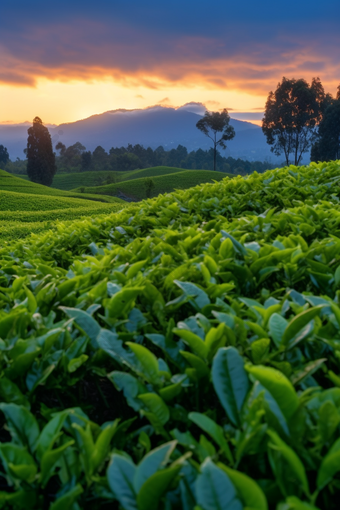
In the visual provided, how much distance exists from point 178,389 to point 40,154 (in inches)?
2476

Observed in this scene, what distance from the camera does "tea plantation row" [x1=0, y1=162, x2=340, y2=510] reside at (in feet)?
3.21

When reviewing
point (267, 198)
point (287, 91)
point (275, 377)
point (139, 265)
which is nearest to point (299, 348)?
point (275, 377)

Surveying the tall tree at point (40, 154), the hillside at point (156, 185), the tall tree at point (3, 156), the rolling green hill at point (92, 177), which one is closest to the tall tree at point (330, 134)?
the hillside at point (156, 185)

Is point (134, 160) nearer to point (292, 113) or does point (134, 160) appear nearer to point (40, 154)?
point (40, 154)

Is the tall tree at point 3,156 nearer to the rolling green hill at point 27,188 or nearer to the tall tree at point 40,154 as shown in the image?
the tall tree at point 40,154

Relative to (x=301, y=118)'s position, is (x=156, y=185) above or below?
below

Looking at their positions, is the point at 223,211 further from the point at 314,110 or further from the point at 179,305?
the point at 314,110

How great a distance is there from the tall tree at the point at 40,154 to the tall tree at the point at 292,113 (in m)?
33.1

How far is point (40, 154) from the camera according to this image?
192 feet

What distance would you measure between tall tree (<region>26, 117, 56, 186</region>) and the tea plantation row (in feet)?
200

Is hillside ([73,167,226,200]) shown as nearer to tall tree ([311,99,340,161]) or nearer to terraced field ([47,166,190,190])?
terraced field ([47,166,190,190])

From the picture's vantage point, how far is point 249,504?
849mm

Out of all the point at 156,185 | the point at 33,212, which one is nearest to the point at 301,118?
the point at 156,185

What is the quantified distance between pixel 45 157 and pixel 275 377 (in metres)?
63.0
